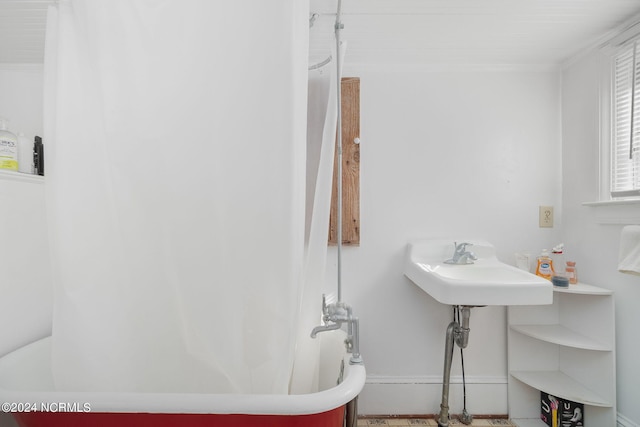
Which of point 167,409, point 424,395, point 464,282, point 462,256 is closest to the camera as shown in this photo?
point 167,409

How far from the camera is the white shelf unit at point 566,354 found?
5.15 feet

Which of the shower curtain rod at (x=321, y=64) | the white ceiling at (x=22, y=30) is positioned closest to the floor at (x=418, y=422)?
the shower curtain rod at (x=321, y=64)

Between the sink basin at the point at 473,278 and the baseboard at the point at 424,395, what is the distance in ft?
2.09

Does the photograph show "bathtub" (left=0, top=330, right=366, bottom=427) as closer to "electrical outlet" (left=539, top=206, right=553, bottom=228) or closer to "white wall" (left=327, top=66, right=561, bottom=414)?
"white wall" (left=327, top=66, right=561, bottom=414)

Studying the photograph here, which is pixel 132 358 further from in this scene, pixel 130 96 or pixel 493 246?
pixel 493 246

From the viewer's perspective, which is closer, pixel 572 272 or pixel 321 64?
pixel 321 64

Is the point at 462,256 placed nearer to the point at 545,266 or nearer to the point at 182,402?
the point at 545,266

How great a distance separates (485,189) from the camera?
75.2 inches

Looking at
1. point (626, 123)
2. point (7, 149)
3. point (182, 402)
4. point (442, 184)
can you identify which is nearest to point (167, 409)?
point (182, 402)

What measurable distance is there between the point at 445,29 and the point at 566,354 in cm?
188

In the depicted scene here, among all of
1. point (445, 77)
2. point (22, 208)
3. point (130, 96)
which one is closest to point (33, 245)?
point (22, 208)

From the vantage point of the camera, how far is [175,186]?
2.57 feet

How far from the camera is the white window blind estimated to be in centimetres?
151

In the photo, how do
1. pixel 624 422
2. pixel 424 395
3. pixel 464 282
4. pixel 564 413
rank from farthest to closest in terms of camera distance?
1. pixel 424 395
2. pixel 564 413
3. pixel 624 422
4. pixel 464 282
